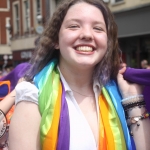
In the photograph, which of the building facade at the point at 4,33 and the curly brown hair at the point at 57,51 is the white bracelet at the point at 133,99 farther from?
the building facade at the point at 4,33

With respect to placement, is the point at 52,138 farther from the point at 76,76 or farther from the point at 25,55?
the point at 25,55

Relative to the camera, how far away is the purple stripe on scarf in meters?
1.45

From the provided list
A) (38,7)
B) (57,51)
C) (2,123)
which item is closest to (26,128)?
(57,51)

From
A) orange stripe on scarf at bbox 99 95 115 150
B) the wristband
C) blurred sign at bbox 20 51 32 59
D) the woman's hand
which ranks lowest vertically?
blurred sign at bbox 20 51 32 59

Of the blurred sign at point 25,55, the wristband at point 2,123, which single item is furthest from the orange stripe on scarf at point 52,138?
the blurred sign at point 25,55

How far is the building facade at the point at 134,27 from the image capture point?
33.4ft

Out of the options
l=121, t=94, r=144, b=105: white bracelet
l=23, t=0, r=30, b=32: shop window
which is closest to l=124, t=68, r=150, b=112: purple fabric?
l=121, t=94, r=144, b=105: white bracelet

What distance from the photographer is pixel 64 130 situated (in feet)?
4.83

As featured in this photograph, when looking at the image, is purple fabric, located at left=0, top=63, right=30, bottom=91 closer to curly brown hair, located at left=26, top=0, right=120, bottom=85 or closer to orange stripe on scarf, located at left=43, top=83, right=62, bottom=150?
curly brown hair, located at left=26, top=0, right=120, bottom=85

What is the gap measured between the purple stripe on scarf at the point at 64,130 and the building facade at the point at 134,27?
8851mm

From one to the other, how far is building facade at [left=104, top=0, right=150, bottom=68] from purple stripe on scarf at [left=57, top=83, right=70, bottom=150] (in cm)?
885

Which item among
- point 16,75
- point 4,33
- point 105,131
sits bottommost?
point 4,33

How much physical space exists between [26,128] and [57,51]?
1.58 ft

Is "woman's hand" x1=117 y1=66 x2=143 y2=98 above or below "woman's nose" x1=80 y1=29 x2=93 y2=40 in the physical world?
below
